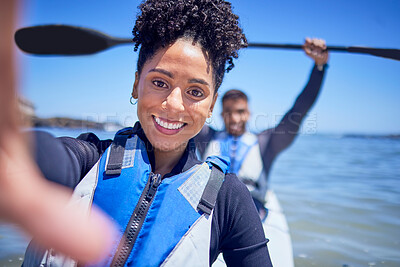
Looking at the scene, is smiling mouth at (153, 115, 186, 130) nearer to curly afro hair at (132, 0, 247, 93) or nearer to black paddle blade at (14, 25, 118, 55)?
curly afro hair at (132, 0, 247, 93)

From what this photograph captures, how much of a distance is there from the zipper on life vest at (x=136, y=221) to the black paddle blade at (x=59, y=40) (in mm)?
1302

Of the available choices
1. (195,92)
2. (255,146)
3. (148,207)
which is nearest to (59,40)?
(195,92)

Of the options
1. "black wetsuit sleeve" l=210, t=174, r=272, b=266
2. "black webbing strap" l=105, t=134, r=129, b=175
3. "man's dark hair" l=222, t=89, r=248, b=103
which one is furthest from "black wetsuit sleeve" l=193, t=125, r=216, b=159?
"black wetsuit sleeve" l=210, t=174, r=272, b=266

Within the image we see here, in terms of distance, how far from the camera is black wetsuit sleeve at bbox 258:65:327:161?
331 cm

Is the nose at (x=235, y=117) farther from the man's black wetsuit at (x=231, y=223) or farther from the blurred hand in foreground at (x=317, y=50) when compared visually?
the man's black wetsuit at (x=231, y=223)

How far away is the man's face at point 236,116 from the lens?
4.29 meters

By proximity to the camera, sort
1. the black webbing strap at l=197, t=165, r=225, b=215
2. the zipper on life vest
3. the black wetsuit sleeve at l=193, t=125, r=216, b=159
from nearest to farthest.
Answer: the zipper on life vest → the black webbing strap at l=197, t=165, r=225, b=215 → the black wetsuit sleeve at l=193, t=125, r=216, b=159

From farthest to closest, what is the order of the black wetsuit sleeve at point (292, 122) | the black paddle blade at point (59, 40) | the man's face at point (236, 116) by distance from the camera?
the man's face at point (236, 116)
the black wetsuit sleeve at point (292, 122)
the black paddle blade at point (59, 40)

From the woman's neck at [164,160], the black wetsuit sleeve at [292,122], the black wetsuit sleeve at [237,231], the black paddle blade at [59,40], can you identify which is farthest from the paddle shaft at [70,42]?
the black wetsuit sleeve at [237,231]

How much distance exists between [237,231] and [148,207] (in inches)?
16.2

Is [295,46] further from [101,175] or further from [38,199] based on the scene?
[38,199]

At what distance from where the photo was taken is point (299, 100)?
11.2ft

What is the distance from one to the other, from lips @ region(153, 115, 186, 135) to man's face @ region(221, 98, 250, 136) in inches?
110

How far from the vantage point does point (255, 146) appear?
156 inches
